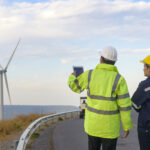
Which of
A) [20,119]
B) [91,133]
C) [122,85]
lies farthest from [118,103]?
[20,119]

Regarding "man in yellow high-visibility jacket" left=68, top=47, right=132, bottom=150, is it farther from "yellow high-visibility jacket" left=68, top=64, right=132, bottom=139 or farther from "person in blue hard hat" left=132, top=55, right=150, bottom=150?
"person in blue hard hat" left=132, top=55, right=150, bottom=150

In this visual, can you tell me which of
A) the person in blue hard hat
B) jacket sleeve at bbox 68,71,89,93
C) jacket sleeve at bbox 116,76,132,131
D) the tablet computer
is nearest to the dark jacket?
the person in blue hard hat

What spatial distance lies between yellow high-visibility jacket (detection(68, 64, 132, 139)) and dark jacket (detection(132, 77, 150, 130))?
0.47 feet

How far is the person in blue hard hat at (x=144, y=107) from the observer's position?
4926mm

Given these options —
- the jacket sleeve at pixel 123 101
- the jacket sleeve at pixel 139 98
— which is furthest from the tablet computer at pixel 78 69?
the jacket sleeve at pixel 139 98

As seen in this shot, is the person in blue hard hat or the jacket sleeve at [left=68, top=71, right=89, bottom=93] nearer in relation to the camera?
the person in blue hard hat

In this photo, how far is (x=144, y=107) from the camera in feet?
16.4

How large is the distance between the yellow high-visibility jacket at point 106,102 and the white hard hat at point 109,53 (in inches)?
4.8

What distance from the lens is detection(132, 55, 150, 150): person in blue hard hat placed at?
4926 millimetres

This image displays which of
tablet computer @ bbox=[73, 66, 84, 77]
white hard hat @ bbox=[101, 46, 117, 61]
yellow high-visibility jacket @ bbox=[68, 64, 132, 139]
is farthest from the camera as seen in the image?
tablet computer @ bbox=[73, 66, 84, 77]

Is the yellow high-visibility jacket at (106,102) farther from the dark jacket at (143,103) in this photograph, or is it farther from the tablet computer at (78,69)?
the tablet computer at (78,69)

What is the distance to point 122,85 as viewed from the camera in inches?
202

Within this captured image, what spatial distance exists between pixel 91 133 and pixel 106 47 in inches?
50.0

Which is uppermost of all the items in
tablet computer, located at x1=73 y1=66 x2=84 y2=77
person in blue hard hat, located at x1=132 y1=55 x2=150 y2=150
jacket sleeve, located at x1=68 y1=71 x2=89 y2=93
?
tablet computer, located at x1=73 y1=66 x2=84 y2=77
